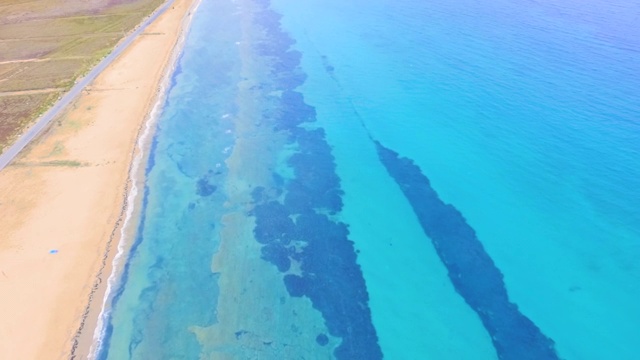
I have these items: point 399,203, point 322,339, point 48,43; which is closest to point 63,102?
point 48,43

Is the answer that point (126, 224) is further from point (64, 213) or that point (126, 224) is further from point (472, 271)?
point (472, 271)

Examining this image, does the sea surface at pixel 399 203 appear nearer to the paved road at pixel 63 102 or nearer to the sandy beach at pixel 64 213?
the sandy beach at pixel 64 213

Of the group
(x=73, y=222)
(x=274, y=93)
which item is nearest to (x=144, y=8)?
(x=274, y=93)

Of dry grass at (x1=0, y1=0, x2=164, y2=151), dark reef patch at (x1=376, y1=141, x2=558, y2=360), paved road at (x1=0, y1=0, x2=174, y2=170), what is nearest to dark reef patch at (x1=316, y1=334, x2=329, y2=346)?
dark reef patch at (x1=376, y1=141, x2=558, y2=360)

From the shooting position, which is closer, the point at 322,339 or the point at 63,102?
the point at 322,339

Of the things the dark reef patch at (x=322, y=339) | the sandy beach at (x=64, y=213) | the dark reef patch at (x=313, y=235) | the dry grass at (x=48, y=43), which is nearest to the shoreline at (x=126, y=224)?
the sandy beach at (x=64, y=213)

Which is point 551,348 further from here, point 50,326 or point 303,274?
point 50,326
